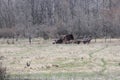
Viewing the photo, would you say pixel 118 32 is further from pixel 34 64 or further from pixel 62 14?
pixel 34 64

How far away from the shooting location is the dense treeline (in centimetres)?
7875

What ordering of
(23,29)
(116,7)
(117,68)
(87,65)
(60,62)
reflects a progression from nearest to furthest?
1. (117,68)
2. (87,65)
3. (60,62)
4. (23,29)
5. (116,7)

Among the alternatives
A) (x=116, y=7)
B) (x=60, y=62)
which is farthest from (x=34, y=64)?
(x=116, y=7)

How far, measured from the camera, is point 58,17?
104125mm

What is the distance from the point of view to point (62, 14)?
104188 millimetres

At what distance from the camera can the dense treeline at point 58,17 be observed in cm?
7875

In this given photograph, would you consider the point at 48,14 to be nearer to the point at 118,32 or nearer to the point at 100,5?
the point at 100,5

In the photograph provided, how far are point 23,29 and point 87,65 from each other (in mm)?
57434

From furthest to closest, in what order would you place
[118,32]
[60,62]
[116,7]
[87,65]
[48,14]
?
[48,14] < [116,7] < [118,32] < [60,62] < [87,65]

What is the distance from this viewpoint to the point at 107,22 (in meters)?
85.0

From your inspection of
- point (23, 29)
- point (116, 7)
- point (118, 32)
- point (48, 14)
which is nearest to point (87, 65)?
point (118, 32)

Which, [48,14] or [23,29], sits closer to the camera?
[23,29]

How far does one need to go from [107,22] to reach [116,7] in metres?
16.6

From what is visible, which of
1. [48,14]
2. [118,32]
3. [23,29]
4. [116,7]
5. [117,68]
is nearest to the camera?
[117,68]
